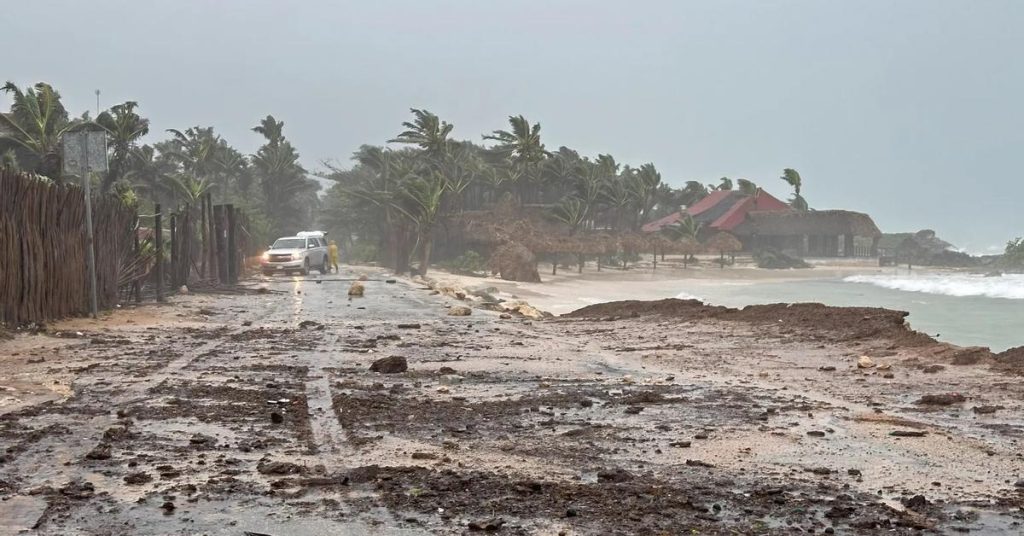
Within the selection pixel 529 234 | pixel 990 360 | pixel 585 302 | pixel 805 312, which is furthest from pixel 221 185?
pixel 990 360

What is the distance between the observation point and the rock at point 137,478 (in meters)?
5.86

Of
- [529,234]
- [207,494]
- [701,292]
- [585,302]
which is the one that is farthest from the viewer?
[529,234]

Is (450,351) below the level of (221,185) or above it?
below

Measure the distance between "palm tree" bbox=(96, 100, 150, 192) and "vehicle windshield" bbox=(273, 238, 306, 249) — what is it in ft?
27.5

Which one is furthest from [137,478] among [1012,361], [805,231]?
[805,231]

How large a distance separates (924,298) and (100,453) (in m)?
39.8

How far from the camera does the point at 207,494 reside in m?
5.66

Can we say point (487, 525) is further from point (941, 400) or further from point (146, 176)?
point (146, 176)

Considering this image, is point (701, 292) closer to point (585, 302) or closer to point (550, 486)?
point (585, 302)

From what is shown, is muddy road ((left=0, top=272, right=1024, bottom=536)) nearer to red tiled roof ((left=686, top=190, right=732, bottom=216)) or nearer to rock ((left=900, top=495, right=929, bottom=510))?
rock ((left=900, top=495, right=929, bottom=510))

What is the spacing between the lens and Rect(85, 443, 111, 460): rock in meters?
6.47

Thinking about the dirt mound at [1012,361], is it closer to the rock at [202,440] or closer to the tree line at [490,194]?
the rock at [202,440]

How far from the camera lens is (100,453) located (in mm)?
6516

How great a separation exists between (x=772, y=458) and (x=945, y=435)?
65.0 inches
